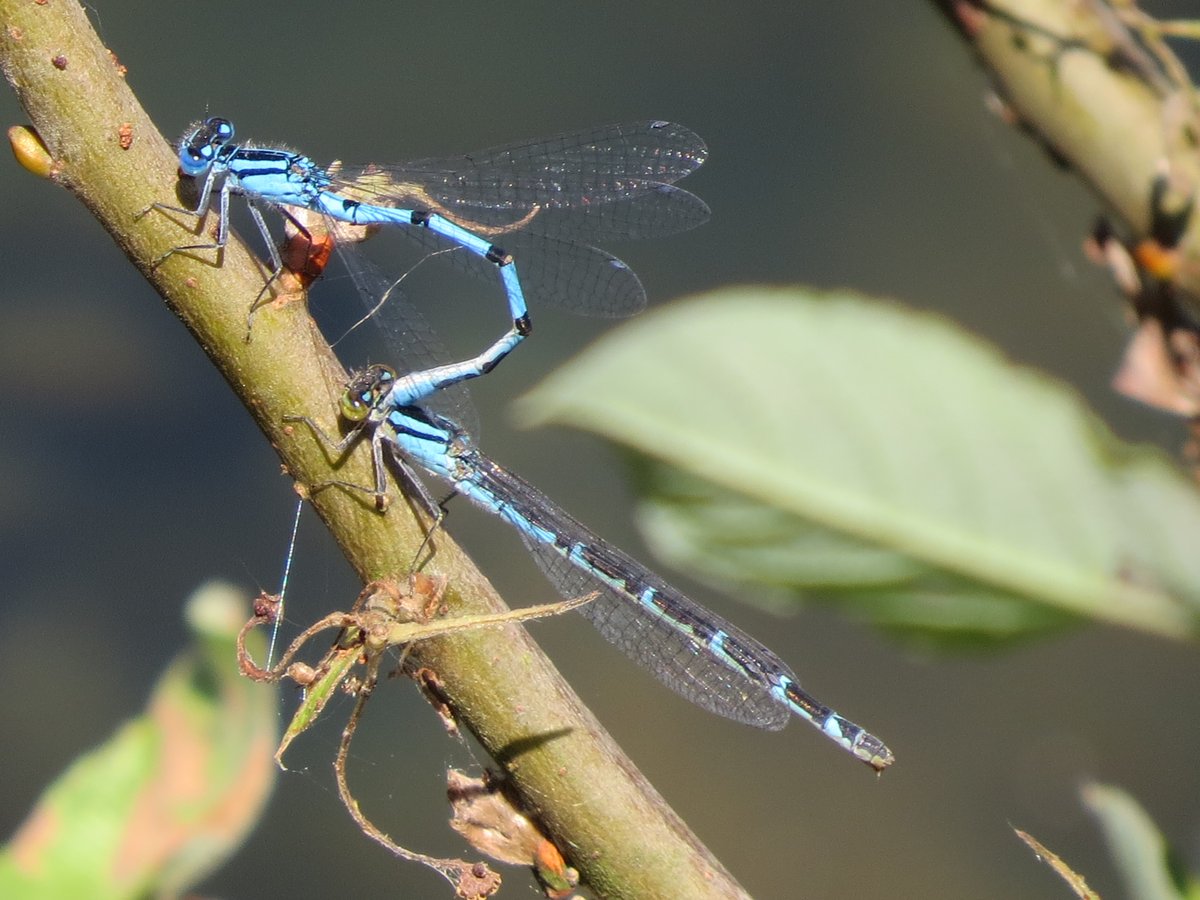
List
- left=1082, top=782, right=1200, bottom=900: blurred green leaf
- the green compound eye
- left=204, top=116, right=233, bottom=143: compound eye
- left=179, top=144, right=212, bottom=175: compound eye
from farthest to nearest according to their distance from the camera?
left=204, top=116, right=233, bottom=143: compound eye → left=179, top=144, right=212, bottom=175: compound eye → the green compound eye → left=1082, top=782, right=1200, bottom=900: blurred green leaf

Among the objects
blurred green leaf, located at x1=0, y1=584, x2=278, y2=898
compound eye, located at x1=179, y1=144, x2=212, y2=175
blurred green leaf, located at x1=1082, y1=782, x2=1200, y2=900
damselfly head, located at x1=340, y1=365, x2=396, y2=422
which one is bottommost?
blurred green leaf, located at x1=1082, y1=782, x2=1200, y2=900

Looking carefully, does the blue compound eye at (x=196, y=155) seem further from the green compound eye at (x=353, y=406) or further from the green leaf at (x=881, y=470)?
the green leaf at (x=881, y=470)

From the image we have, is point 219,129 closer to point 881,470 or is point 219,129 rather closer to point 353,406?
point 353,406

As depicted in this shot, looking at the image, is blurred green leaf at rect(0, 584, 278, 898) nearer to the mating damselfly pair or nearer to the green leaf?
the mating damselfly pair

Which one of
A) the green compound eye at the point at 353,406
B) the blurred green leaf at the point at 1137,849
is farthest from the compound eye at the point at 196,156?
the blurred green leaf at the point at 1137,849

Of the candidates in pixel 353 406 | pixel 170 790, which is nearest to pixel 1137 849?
pixel 353 406

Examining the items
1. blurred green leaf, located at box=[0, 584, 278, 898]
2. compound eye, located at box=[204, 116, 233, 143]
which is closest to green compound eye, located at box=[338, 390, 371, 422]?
blurred green leaf, located at box=[0, 584, 278, 898]

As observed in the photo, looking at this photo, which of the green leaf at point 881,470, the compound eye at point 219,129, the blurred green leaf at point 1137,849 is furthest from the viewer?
the compound eye at point 219,129
